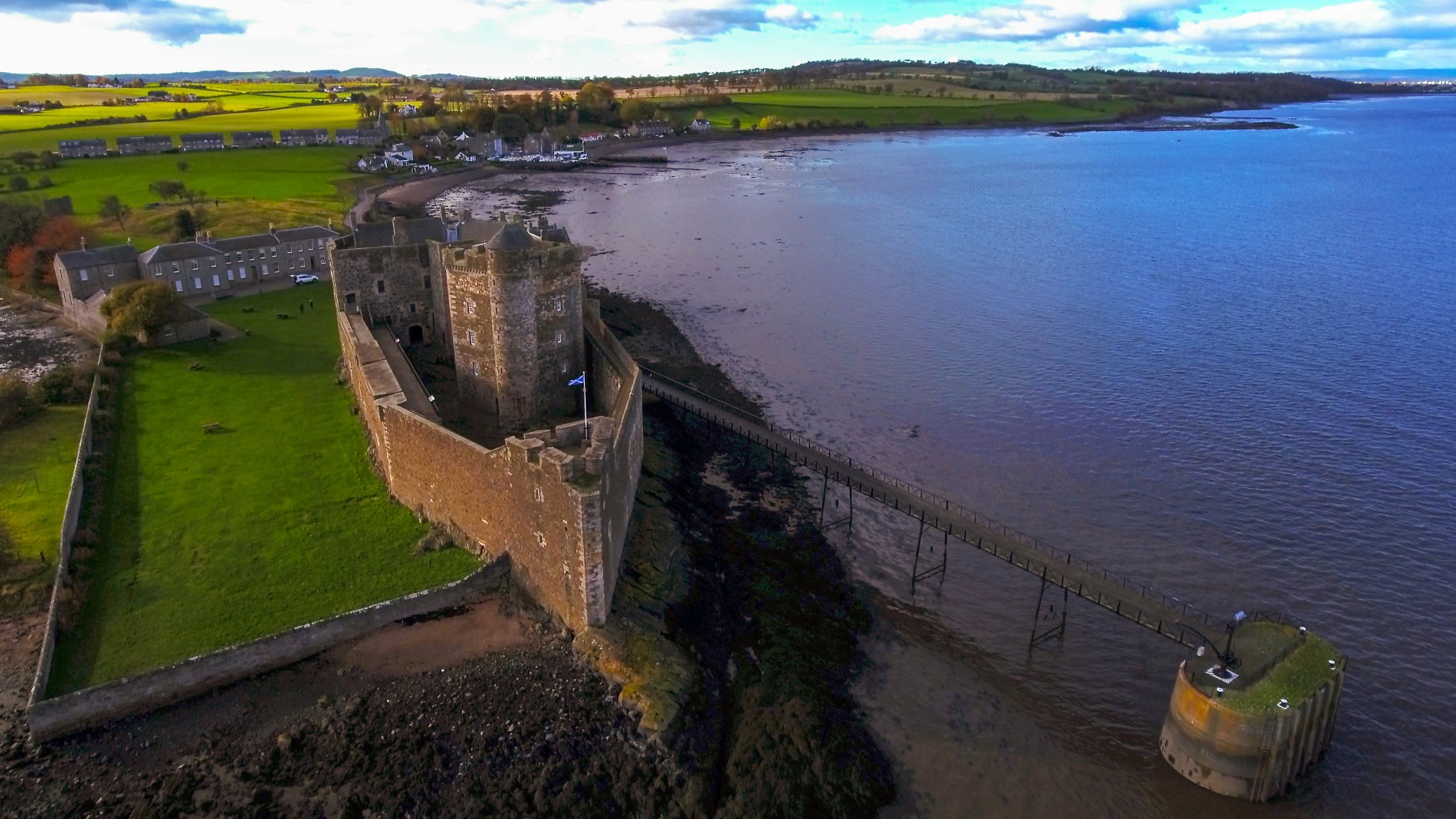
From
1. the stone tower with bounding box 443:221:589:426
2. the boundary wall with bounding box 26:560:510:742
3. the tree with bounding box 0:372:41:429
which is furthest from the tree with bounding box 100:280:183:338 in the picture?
the boundary wall with bounding box 26:560:510:742

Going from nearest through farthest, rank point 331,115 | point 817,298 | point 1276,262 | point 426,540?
point 426,540 < point 817,298 < point 1276,262 < point 331,115

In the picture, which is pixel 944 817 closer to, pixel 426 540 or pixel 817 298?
pixel 426 540

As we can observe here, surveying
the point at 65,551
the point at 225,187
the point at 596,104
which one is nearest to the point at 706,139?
the point at 596,104

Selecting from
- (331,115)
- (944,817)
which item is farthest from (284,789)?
(331,115)

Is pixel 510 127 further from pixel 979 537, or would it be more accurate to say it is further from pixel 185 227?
pixel 979 537

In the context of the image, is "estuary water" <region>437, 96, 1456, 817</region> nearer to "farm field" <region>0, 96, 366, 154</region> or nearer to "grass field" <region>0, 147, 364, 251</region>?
"grass field" <region>0, 147, 364, 251</region>
